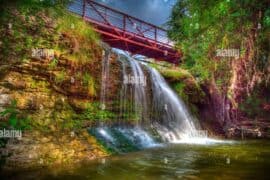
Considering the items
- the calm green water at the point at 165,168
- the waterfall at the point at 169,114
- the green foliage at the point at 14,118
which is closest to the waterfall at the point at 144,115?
the waterfall at the point at 169,114

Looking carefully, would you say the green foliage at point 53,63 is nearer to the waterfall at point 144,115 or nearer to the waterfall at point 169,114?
the waterfall at point 144,115

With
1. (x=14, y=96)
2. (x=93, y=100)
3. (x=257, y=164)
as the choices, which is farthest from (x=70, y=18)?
(x=257, y=164)

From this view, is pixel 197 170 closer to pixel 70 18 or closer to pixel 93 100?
pixel 93 100

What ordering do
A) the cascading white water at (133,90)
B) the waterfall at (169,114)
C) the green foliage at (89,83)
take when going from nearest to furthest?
the green foliage at (89,83)
the cascading white water at (133,90)
the waterfall at (169,114)

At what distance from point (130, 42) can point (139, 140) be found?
969 cm

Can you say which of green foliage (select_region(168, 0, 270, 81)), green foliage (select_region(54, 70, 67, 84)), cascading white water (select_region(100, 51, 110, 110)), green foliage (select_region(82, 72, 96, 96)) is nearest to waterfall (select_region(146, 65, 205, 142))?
cascading white water (select_region(100, 51, 110, 110))

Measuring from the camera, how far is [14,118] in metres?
6.28

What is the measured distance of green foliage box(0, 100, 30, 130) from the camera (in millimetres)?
6141

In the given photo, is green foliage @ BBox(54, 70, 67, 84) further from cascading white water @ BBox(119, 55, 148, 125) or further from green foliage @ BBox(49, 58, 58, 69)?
cascading white water @ BBox(119, 55, 148, 125)

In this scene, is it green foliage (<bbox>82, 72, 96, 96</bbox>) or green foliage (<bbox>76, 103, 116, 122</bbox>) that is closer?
green foliage (<bbox>76, 103, 116, 122</bbox>)

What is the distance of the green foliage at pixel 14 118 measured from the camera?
6141 mm

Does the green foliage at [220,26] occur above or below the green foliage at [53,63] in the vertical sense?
above

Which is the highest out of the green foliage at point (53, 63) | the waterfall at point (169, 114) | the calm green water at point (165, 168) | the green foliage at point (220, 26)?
the green foliage at point (220, 26)

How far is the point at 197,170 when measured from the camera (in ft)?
19.0
